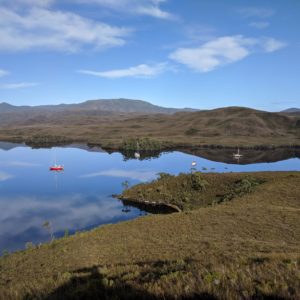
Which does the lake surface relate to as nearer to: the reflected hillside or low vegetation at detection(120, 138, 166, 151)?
the reflected hillside

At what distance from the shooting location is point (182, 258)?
1888cm

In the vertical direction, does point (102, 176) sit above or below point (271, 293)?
below

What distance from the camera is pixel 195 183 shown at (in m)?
56.6

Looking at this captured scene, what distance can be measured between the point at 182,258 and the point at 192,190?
123ft

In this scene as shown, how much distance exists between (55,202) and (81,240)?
34.5 metres

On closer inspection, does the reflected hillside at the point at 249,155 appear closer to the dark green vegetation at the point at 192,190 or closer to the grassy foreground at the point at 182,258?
the dark green vegetation at the point at 192,190

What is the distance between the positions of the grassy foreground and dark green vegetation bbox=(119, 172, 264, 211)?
19.0 feet

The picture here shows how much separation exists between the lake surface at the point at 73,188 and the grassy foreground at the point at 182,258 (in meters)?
16.9

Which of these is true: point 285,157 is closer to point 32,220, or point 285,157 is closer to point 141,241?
point 32,220

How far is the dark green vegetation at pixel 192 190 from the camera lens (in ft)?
170

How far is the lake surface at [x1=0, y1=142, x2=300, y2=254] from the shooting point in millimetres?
47312

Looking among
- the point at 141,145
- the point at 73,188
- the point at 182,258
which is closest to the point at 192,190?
the point at 73,188

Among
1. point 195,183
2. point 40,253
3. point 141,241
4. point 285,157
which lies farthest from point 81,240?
point 285,157

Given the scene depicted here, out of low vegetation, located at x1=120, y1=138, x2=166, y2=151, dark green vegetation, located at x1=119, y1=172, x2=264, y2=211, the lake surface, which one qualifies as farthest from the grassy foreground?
low vegetation, located at x1=120, y1=138, x2=166, y2=151
